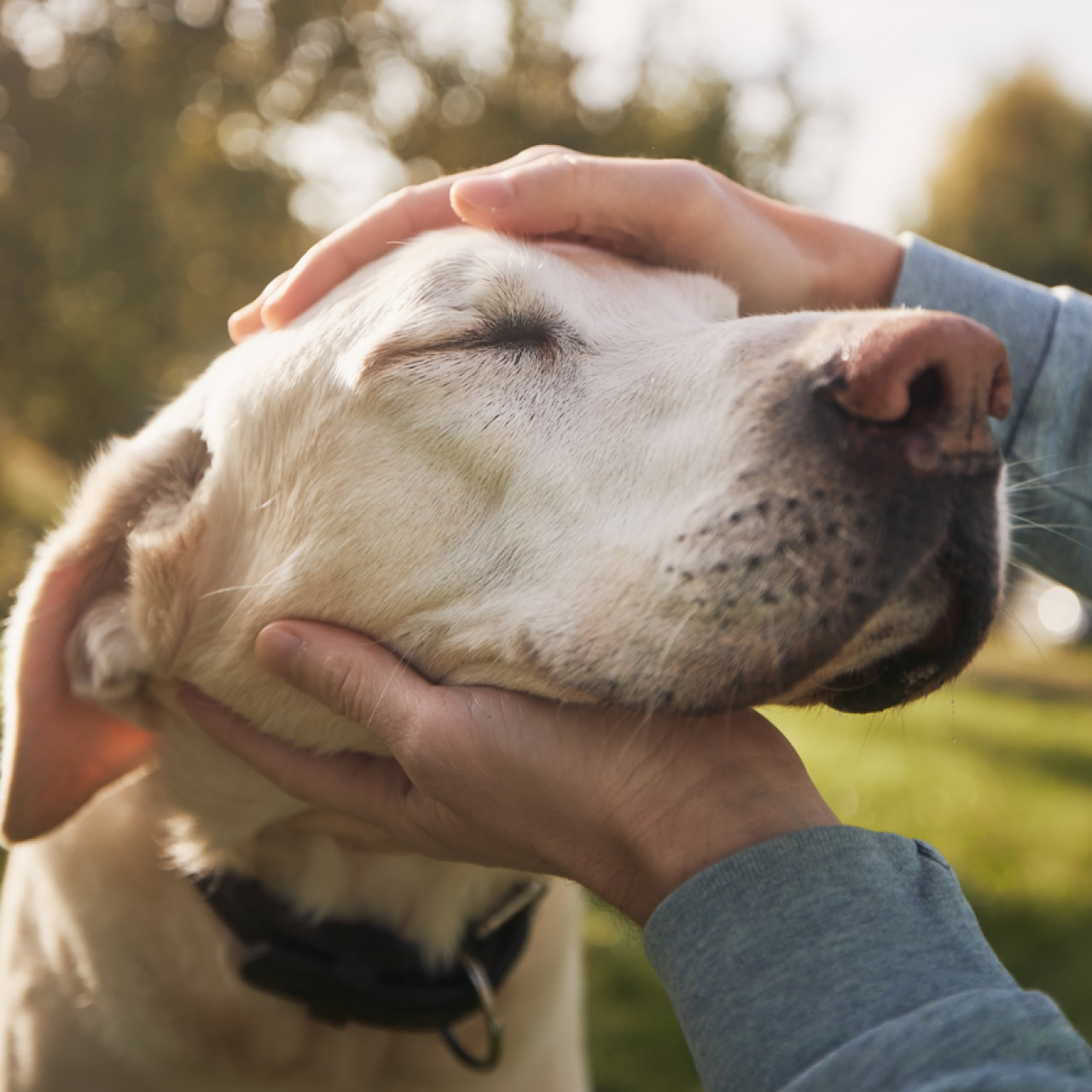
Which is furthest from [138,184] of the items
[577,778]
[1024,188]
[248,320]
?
[1024,188]

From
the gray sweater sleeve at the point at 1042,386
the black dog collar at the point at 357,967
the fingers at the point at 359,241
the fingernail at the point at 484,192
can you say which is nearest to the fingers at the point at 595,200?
the fingernail at the point at 484,192

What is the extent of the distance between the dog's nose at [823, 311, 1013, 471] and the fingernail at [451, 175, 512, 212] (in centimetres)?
85

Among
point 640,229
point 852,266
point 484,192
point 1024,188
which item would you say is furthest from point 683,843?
point 1024,188

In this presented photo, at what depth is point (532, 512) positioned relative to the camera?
1694mm

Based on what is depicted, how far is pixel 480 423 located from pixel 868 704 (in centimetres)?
82

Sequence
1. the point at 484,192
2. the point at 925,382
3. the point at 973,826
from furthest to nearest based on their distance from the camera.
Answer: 1. the point at 973,826
2. the point at 484,192
3. the point at 925,382

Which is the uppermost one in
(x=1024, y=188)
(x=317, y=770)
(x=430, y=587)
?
(x=1024, y=188)

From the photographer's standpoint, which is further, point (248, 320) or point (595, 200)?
point (248, 320)

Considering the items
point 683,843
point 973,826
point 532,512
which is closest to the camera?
point 683,843

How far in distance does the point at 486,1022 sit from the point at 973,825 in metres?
5.18

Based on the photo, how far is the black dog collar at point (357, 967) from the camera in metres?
2.05

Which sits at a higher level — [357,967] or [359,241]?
[359,241]

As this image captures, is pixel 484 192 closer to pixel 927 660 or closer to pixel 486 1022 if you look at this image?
pixel 927 660

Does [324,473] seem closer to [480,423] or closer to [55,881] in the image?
[480,423]
